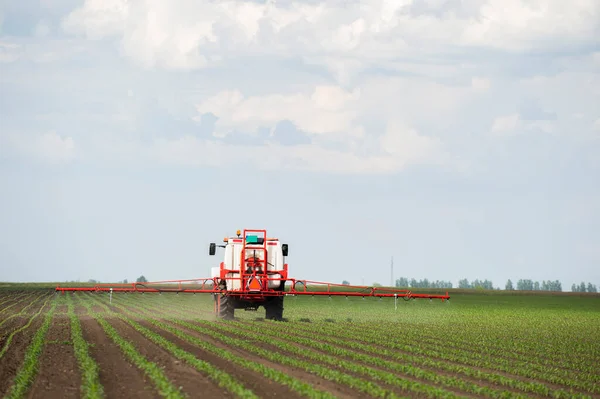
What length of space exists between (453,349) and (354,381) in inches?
300

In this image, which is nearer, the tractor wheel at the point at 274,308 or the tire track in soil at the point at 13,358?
the tire track in soil at the point at 13,358

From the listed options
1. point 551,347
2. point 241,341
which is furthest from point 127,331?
point 551,347

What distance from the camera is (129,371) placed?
1655cm

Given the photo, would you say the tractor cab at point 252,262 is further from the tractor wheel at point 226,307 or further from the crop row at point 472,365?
the crop row at point 472,365

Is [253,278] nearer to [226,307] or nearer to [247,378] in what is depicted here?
[226,307]

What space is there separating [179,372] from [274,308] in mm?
15876

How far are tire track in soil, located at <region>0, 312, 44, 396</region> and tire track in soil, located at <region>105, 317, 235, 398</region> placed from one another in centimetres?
266

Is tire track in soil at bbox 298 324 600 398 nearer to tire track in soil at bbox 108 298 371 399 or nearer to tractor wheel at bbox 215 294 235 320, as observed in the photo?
tire track in soil at bbox 108 298 371 399

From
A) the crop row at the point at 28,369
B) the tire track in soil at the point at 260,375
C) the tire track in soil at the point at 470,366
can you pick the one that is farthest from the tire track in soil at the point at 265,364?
the crop row at the point at 28,369

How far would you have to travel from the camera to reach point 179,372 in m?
16.2

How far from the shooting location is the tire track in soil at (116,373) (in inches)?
554

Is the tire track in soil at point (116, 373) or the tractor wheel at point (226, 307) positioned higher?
the tractor wheel at point (226, 307)

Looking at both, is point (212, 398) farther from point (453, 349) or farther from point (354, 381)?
point (453, 349)

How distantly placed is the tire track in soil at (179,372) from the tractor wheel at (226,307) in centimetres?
785
